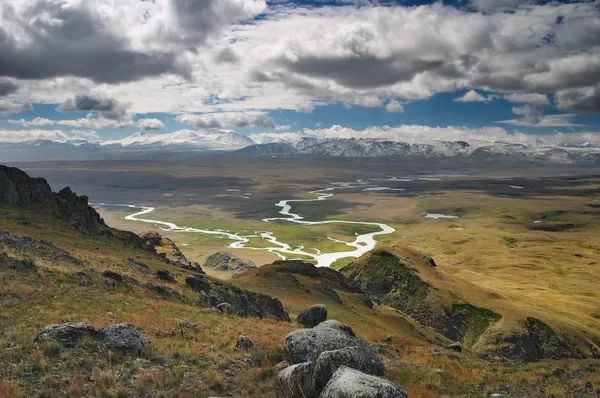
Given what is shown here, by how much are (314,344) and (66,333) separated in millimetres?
12865

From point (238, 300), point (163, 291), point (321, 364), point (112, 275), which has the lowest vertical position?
point (238, 300)

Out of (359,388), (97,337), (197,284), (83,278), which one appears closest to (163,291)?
(83,278)

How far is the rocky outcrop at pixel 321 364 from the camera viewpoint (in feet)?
45.6

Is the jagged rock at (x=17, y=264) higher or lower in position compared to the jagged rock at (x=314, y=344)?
higher

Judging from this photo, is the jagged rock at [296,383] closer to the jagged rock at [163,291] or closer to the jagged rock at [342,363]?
the jagged rock at [342,363]

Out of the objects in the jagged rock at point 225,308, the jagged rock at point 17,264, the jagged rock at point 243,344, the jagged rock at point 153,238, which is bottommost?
the jagged rock at point 153,238

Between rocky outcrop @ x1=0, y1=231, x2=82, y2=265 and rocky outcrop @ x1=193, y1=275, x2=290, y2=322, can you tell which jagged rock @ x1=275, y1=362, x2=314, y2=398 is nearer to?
rocky outcrop @ x1=193, y1=275, x2=290, y2=322

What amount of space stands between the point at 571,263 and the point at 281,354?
20955 centimetres

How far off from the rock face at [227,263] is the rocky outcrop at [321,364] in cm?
12841

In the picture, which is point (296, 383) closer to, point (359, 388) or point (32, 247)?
point (359, 388)

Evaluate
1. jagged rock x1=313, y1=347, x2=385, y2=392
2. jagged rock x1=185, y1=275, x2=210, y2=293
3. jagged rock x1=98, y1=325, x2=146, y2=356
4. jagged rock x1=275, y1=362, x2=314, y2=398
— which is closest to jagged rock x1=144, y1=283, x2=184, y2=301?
jagged rock x1=185, y1=275, x2=210, y2=293

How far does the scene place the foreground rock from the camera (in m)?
19.3

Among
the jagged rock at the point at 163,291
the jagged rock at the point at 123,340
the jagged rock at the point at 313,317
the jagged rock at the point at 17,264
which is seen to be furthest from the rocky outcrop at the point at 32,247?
the jagged rock at the point at 313,317

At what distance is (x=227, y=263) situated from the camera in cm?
15350
